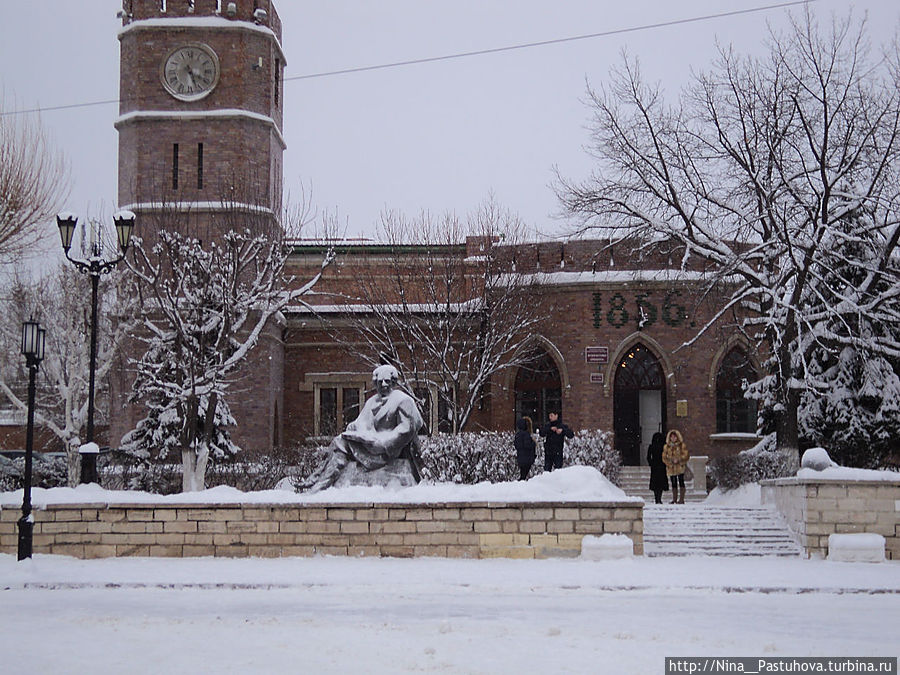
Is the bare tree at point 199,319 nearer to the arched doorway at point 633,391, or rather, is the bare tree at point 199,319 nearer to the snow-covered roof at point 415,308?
the snow-covered roof at point 415,308

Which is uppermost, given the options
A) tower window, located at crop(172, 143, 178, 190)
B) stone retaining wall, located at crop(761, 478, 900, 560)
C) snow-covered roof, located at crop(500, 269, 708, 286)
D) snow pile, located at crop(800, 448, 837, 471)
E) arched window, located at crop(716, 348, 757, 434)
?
tower window, located at crop(172, 143, 178, 190)

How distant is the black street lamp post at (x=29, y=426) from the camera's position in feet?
43.4

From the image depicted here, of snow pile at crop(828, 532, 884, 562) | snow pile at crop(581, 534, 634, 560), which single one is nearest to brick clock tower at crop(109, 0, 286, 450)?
snow pile at crop(581, 534, 634, 560)

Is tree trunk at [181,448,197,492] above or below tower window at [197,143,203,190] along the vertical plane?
below

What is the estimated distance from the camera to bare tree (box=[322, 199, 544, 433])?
2703 centimetres

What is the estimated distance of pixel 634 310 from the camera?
29016mm

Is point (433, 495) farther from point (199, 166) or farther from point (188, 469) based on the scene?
point (199, 166)

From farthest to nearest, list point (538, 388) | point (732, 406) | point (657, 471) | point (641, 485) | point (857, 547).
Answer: point (538, 388), point (732, 406), point (641, 485), point (657, 471), point (857, 547)

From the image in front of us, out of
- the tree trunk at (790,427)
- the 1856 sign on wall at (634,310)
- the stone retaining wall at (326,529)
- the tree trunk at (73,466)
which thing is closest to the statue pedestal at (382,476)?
the stone retaining wall at (326,529)

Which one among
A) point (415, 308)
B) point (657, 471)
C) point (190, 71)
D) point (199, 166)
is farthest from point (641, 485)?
point (190, 71)

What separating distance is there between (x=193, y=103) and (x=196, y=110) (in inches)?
9.7

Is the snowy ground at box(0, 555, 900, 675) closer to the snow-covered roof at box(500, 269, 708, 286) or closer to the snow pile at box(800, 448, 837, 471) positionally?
the snow pile at box(800, 448, 837, 471)

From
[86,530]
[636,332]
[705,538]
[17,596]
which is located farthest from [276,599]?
[636,332]

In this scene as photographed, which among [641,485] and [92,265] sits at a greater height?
[92,265]
